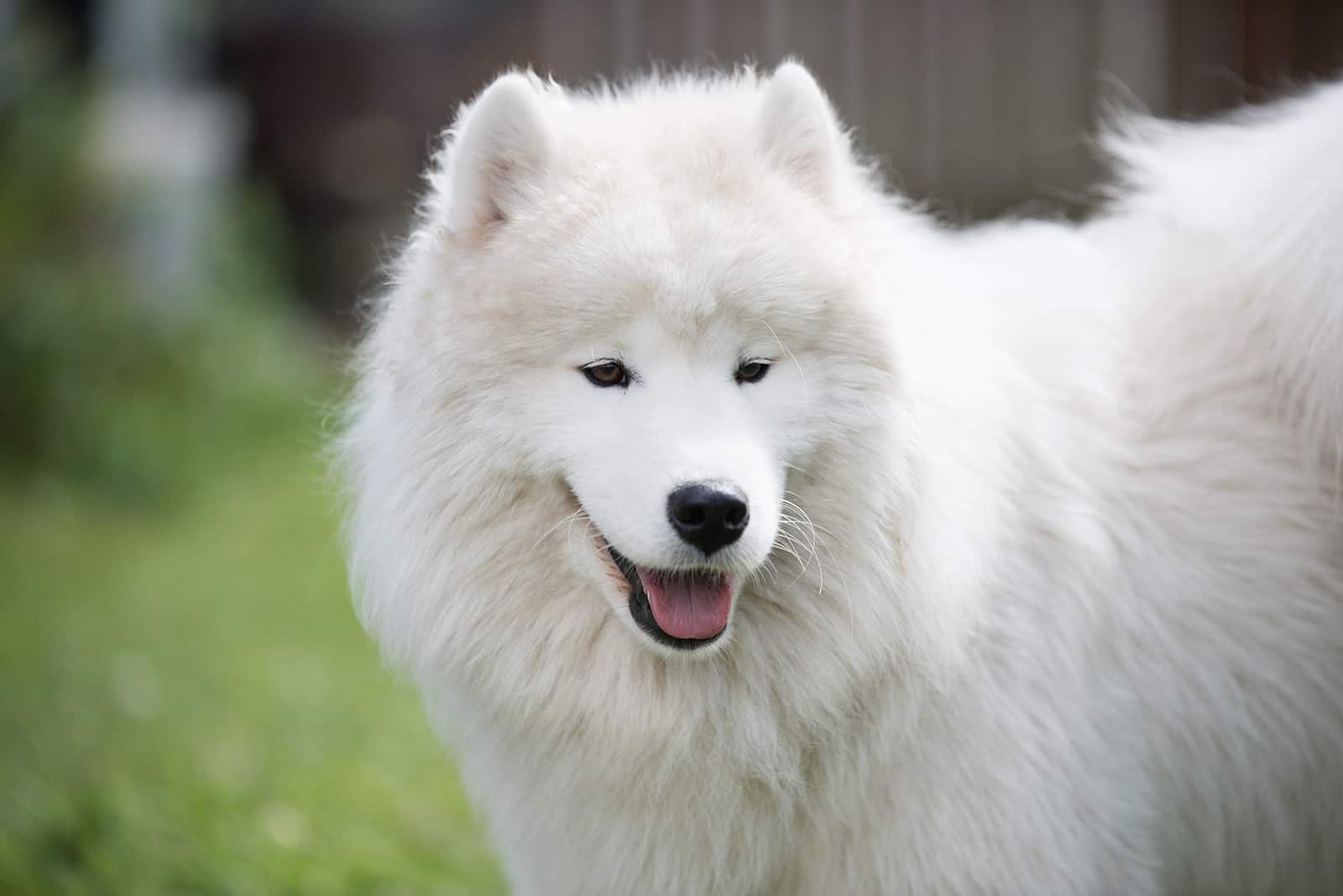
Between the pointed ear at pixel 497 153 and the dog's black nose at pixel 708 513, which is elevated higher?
the pointed ear at pixel 497 153

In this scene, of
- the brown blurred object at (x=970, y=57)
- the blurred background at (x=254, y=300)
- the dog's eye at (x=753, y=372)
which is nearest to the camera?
the dog's eye at (x=753, y=372)

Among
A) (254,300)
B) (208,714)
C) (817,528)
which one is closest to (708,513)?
(817,528)

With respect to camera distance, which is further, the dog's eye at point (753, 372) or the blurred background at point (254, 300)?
the blurred background at point (254, 300)

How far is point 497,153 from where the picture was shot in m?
2.56

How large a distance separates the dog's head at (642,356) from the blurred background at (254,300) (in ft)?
6.68

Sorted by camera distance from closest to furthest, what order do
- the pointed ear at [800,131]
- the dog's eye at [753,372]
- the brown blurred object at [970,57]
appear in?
the dog's eye at [753,372] < the pointed ear at [800,131] < the brown blurred object at [970,57]

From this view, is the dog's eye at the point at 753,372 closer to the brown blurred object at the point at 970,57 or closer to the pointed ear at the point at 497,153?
the pointed ear at the point at 497,153

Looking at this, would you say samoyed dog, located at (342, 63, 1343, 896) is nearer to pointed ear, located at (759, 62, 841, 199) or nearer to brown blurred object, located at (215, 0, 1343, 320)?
pointed ear, located at (759, 62, 841, 199)

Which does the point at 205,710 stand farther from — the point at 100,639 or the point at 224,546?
the point at 224,546

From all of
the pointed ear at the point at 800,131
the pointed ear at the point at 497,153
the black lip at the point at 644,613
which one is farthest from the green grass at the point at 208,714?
the pointed ear at the point at 800,131

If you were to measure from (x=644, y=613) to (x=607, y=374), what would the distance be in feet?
1.58

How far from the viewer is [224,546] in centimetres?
757

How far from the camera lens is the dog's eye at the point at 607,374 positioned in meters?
2.43

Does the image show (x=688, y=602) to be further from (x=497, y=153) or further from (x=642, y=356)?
(x=497, y=153)
